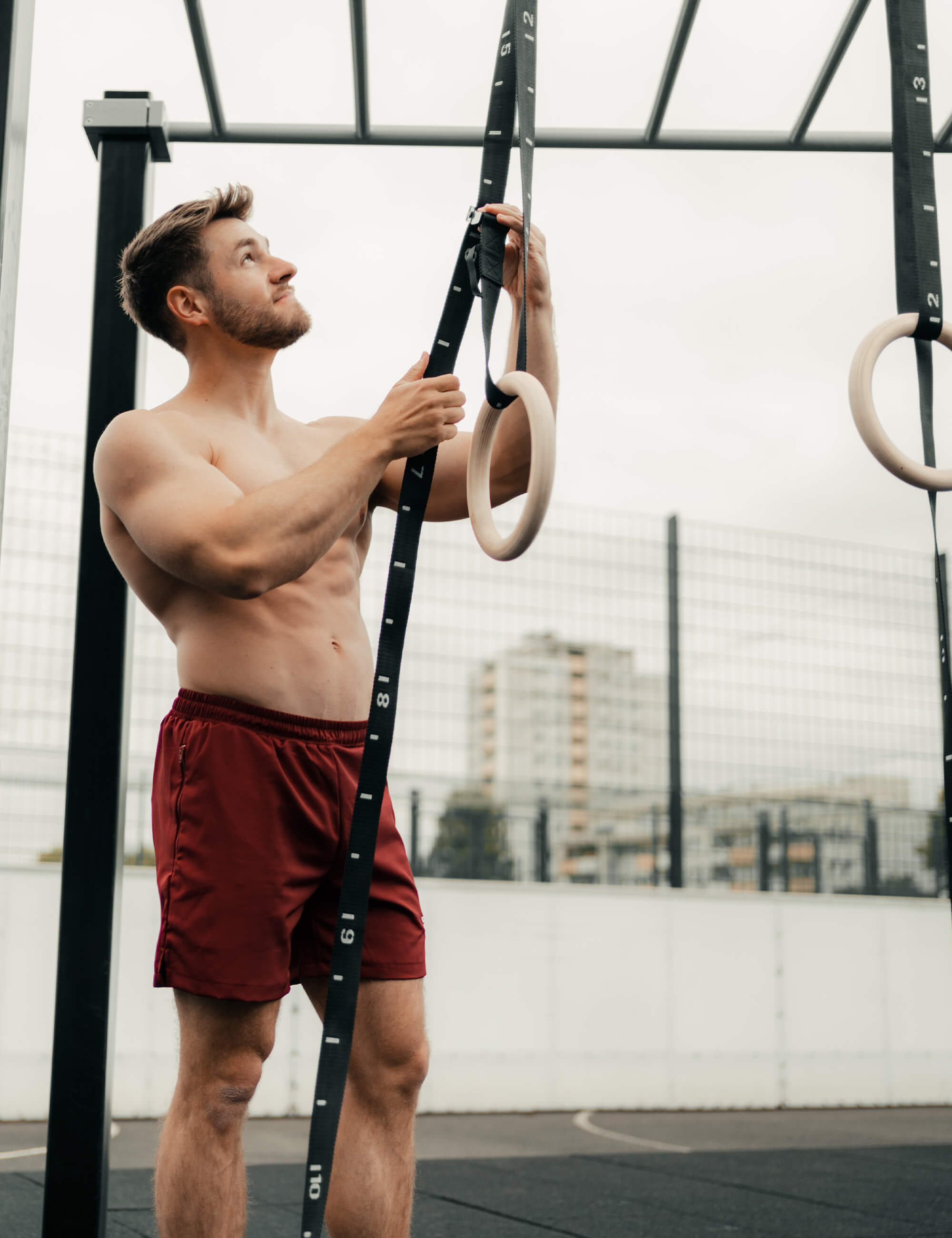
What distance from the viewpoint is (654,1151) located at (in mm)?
4246

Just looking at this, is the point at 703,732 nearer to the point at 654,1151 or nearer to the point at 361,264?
the point at 654,1151

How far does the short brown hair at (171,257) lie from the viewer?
5.42ft

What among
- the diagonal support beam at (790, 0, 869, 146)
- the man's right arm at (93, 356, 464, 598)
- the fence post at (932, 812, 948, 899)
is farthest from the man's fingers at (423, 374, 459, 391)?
the fence post at (932, 812, 948, 899)

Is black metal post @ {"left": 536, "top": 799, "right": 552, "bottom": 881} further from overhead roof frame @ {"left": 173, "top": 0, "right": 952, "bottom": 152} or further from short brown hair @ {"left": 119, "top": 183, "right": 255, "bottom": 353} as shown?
short brown hair @ {"left": 119, "top": 183, "right": 255, "bottom": 353}

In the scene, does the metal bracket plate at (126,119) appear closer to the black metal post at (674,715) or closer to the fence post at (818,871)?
the black metal post at (674,715)

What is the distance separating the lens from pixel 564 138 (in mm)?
2240

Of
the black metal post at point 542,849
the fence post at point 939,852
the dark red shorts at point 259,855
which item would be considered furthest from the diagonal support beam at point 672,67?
the fence post at point 939,852

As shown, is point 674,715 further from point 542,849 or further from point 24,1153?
point 24,1153

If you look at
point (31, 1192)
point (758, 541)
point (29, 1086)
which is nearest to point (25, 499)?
point (29, 1086)

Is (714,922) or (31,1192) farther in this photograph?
(714,922)

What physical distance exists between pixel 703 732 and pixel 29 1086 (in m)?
3.06

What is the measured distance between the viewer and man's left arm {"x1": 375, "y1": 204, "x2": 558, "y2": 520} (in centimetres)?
156

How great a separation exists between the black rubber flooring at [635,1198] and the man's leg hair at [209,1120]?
4.95ft

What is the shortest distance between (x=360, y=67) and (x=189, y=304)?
0.69 meters
